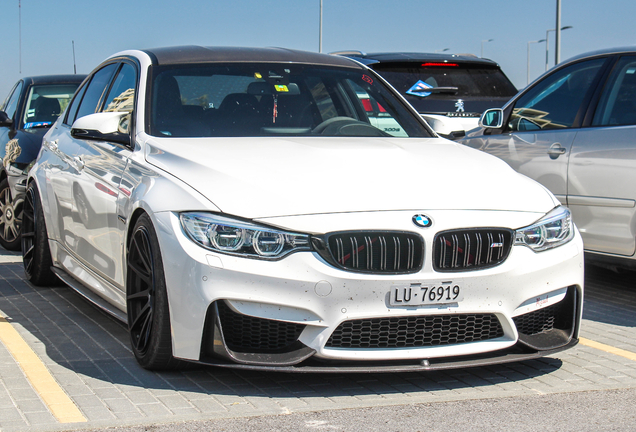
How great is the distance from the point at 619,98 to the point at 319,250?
3.44 meters

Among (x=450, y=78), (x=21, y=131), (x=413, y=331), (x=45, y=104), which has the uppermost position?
(x=450, y=78)

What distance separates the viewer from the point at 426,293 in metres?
3.81

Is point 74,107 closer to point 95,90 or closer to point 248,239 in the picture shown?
point 95,90

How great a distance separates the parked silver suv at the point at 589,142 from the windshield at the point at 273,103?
1458mm

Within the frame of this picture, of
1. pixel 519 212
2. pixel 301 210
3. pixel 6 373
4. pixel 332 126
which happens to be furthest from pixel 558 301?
pixel 6 373

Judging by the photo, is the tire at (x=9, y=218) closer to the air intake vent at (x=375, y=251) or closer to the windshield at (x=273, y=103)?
the windshield at (x=273, y=103)

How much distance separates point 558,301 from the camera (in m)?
4.22

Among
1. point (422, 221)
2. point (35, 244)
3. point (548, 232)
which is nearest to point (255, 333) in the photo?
point (422, 221)

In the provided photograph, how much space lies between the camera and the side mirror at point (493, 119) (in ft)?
22.7

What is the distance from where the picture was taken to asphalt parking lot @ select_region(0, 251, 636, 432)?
3676 millimetres

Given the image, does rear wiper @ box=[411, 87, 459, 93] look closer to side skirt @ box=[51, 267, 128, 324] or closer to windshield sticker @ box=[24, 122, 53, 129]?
windshield sticker @ box=[24, 122, 53, 129]

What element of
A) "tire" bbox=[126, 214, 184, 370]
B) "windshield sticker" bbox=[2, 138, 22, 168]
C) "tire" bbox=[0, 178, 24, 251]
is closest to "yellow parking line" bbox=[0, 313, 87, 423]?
"tire" bbox=[126, 214, 184, 370]

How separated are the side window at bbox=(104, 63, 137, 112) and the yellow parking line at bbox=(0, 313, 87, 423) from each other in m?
1.45

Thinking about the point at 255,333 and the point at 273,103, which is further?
the point at 273,103
